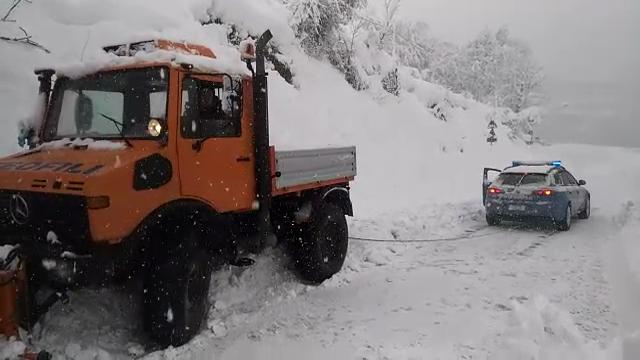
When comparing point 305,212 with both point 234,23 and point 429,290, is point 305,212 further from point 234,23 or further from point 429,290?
point 234,23

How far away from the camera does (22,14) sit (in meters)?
10.7

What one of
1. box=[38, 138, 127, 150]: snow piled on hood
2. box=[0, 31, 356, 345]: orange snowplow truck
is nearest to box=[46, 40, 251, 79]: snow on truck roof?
box=[0, 31, 356, 345]: orange snowplow truck

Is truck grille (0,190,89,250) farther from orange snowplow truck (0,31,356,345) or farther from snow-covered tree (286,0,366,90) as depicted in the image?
snow-covered tree (286,0,366,90)

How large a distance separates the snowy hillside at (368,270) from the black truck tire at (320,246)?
0.21 metres

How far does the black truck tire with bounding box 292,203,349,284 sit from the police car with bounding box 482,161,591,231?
4.98 meters

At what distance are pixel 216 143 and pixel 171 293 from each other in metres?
1.50

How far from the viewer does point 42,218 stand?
3988 millimetres

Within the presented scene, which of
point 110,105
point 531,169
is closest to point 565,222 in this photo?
point 531,169

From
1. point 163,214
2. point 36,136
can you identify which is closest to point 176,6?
point 36,136

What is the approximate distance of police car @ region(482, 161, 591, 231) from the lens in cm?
1006

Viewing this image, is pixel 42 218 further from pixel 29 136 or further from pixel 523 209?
pixel 523 209

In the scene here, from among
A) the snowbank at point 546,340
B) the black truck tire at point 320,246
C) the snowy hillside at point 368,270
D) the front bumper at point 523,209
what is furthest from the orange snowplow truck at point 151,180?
the front bumper at point 523,209

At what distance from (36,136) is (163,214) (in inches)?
74.9

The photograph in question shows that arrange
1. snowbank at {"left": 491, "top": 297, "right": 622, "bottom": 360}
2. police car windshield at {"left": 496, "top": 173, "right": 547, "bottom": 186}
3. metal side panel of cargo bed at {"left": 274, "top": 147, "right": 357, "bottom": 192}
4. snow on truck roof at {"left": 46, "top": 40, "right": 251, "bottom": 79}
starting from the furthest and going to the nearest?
A: police car windshield at {"left": 496, "top": 173, "right": 547, "bottom": 186}
metal side panel of cargo bed at {"left": 274, "top": 147, "right": 357, "bottom": 192}
snow on truck roof at {"left": 46, "top": 40, "right": 251, "bottom": 79}
snowbank at {"left": 491, "top": 297, "right": 622, "bottom": 360}
